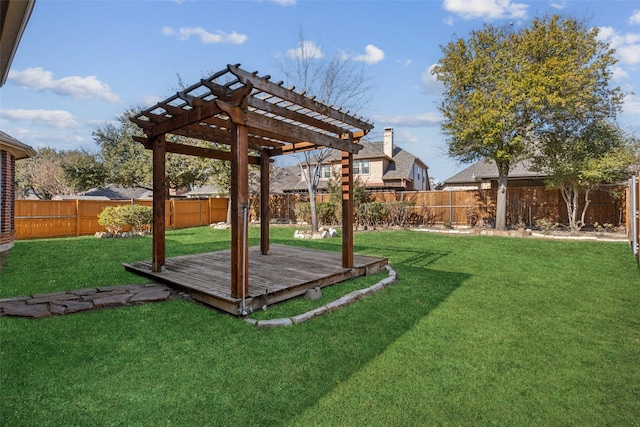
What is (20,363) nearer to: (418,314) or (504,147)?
(418,314)

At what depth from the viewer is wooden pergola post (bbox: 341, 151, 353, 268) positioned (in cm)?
547

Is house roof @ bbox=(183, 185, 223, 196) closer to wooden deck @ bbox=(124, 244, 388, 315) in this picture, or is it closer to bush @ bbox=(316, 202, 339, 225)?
bush @ bbox=(316, 202, 339, 225)

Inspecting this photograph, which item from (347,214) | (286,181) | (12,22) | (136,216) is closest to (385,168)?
(286,181)

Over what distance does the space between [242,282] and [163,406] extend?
167 centimetres

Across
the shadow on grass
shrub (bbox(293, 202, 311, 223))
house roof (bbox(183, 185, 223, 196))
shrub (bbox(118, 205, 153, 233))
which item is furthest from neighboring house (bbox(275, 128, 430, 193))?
the shadow on grass

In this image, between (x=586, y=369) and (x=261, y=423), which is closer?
(x=261, y=423)

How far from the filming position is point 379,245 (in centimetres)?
975

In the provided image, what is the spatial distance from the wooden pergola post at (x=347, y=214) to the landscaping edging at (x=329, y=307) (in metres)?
0.66

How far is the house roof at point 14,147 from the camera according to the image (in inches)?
320

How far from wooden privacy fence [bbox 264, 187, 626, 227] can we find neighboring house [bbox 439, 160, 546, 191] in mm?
1311

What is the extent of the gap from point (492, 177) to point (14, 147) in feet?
64.4

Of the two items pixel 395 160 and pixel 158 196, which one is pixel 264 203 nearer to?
pixel 158 196

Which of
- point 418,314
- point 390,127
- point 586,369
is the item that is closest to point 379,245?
point 418,314

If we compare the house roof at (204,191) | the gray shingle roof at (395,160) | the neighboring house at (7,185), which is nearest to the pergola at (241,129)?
the neighboring house at (7,185)
